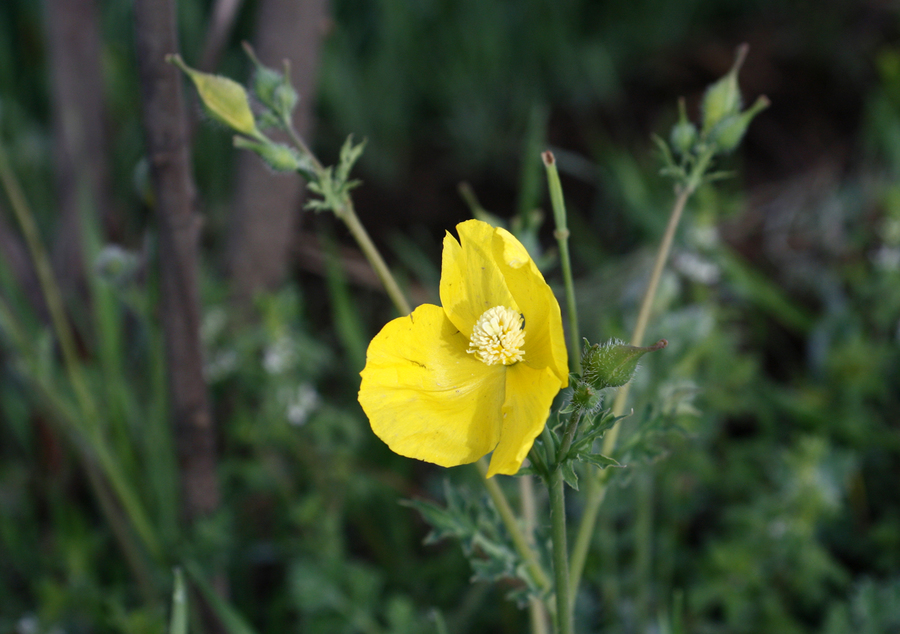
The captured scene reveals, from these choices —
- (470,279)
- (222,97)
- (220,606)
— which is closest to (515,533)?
(470,279)

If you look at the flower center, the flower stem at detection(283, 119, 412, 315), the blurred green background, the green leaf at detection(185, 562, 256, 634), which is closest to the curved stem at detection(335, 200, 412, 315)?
the flower stem at detection(283, 119, 412, 315)

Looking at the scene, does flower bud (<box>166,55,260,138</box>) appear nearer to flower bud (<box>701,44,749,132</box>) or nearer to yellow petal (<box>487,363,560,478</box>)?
yellow petal (<box>487,363,560,478</box>)

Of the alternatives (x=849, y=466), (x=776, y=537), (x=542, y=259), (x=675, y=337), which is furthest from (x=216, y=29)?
(x=849, y=466)

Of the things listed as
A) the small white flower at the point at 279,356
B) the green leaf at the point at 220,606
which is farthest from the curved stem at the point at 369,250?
the small white flower at the point at 279,356

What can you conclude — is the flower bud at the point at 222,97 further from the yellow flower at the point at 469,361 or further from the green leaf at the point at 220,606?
the green leaf at the point at 220,606

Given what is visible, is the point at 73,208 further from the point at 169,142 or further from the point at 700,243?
the point at 700,243

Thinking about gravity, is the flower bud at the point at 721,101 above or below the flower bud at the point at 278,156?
above
